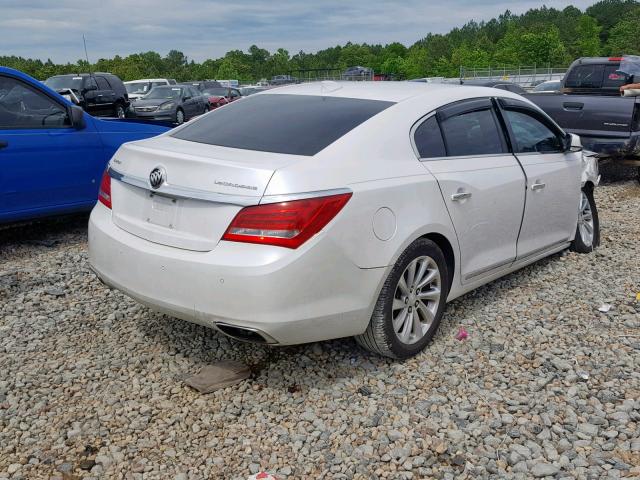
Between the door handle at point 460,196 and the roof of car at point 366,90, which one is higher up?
the roof of car at point 366,90

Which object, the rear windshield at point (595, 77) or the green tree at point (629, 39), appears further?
the green tree at point (629, 39)

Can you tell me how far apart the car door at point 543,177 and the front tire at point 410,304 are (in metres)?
1.12

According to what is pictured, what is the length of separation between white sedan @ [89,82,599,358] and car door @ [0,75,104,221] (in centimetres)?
243

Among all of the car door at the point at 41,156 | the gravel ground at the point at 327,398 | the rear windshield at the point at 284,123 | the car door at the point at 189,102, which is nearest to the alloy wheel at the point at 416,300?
the gravel ground at the point at 327,398

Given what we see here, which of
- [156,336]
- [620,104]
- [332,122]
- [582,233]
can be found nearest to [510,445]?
[332,122]

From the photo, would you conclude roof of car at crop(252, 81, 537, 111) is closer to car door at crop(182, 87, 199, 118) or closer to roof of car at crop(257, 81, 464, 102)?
roof of car at crop(257, 81, 464, 102)

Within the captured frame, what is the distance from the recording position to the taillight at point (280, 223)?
3.15 m

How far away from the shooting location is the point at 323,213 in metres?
3.22

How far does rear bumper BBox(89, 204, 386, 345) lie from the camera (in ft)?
10.3

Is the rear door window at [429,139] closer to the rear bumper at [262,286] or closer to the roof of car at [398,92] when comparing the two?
the roof of car at [398,92]

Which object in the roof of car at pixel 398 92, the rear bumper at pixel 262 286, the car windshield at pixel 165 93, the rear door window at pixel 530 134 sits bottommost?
the car windshield at pixel 165 93

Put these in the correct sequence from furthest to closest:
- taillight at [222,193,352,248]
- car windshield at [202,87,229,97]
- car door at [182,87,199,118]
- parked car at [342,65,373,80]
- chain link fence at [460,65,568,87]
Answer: chain link fence at [460,65,568,87] < parked car at [342,65,373,80] < car windshield at [202,87,229,97] < car door at [182,87,199,118] < taillight at [222,193,352,248]

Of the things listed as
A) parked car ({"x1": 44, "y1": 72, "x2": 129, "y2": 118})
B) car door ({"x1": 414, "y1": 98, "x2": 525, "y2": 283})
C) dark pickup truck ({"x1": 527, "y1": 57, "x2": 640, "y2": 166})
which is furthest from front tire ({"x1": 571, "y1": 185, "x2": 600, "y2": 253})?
parked car ({"x1": 44, "y1": 72, "x2": 129, "y2": 118})

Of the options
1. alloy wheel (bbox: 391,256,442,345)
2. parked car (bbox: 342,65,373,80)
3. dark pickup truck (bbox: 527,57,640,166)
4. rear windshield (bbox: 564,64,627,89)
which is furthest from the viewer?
parked car (bbox: 342,65,373,80)
